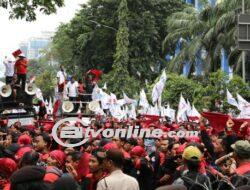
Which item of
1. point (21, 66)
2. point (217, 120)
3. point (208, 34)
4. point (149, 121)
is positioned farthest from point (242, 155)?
point (208, 34)

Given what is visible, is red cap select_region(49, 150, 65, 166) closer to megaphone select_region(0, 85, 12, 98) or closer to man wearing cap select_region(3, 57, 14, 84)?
megaphone select_region(0, 85, 12, 98)

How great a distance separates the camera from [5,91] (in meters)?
16.9

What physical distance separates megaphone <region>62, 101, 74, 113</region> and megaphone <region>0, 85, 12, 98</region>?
3.71m

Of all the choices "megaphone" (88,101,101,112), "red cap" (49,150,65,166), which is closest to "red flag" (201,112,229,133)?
"red cap" (49,150,65,166)

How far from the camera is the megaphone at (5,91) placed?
1686 cm

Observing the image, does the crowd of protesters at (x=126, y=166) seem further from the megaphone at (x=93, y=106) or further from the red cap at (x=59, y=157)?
the megaphone at (x=93, y=106)

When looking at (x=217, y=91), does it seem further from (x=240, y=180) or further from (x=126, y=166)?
(x=240, y=180)

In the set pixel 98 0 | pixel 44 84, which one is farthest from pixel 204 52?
pixel 44 84

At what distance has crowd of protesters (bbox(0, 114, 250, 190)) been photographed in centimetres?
496

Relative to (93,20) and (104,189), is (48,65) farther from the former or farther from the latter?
(104,189)

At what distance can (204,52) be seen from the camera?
3866 centimetres

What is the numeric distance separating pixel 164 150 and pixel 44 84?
7050cm

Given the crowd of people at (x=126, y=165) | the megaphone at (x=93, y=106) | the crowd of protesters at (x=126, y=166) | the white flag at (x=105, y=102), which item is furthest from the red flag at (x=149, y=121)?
the white flag at (x=105, y=102)

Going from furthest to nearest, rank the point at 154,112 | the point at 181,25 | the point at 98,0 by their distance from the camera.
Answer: the point at 98,0 < the point at 181,25 < the point at 154,112
